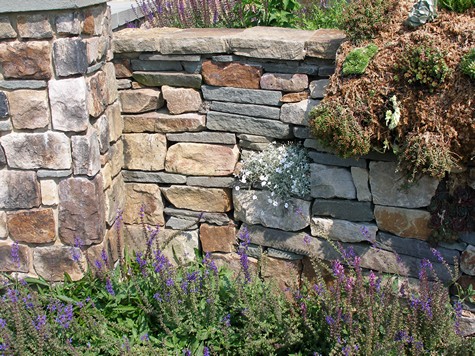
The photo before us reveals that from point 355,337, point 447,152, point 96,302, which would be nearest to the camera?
point 355,337

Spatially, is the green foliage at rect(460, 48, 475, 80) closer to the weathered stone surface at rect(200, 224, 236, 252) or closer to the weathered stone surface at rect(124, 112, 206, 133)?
the weathered stone surface at rect(124, 112, 206, 133)

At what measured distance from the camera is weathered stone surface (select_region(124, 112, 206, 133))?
3777 mm

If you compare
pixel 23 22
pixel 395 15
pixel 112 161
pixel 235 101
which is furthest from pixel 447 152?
pixel 23 22

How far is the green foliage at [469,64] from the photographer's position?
2928 millimetres

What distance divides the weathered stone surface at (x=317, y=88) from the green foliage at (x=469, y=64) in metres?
0.80

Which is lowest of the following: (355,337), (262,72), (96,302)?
(96,302)

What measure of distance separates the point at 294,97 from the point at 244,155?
0.53m

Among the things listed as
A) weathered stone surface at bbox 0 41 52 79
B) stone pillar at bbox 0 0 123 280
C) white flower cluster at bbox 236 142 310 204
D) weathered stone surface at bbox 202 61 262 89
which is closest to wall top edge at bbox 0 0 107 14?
stone pillar at bbox 0 0 123 280

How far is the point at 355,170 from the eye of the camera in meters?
3.44

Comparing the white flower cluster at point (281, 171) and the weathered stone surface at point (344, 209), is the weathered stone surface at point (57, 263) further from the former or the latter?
the weathered stone surface at point (344, 209)

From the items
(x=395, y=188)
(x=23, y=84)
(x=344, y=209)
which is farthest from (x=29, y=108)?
(x=395, y=188)

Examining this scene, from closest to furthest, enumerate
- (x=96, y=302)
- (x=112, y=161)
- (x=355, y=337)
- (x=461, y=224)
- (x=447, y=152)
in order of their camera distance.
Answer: (x=355, y=337), (x=447, y=152), (x=461, y=224), (x=96, y=302), (x=112, y=161)

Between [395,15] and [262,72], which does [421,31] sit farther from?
[262,72]

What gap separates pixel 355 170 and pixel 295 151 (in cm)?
43
